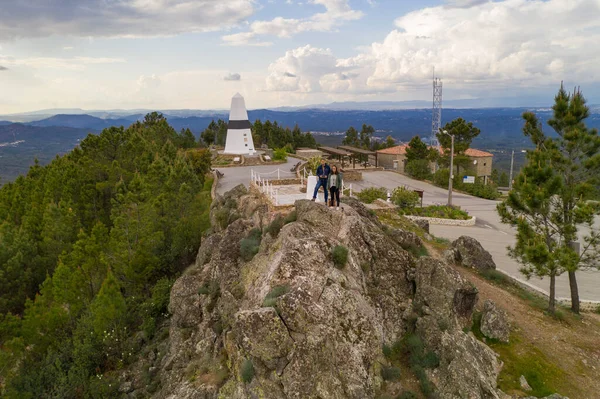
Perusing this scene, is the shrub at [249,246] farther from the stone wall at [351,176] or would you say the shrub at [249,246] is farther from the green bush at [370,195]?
the stone wall at [351,176]

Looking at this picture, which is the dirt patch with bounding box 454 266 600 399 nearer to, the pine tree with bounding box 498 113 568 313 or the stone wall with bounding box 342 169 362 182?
the pine tree with bounding box 498 113 568 313

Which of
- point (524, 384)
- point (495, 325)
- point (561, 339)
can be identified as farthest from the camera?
point (561, 339)

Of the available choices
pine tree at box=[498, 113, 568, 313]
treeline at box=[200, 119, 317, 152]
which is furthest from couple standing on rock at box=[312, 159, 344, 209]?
treeline at box=[200, 119, 317, 152]

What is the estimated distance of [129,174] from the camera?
1038 inches

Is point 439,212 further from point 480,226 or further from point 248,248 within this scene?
point 248,248

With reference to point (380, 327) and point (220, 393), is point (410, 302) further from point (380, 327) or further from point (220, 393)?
point (220, 393)

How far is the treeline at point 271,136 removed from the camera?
69125 mm

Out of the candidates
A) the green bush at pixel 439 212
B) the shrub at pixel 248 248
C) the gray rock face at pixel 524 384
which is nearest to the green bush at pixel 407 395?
the gray rock face at pixel 524 384

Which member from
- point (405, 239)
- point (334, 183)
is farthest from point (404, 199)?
point (334, 183)

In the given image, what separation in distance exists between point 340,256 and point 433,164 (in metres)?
46.1

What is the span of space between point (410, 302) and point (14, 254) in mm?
20185

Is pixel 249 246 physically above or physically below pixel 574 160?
below

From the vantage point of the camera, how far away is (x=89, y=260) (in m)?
19.4

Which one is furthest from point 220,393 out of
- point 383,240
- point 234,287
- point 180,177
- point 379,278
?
point 180,177
